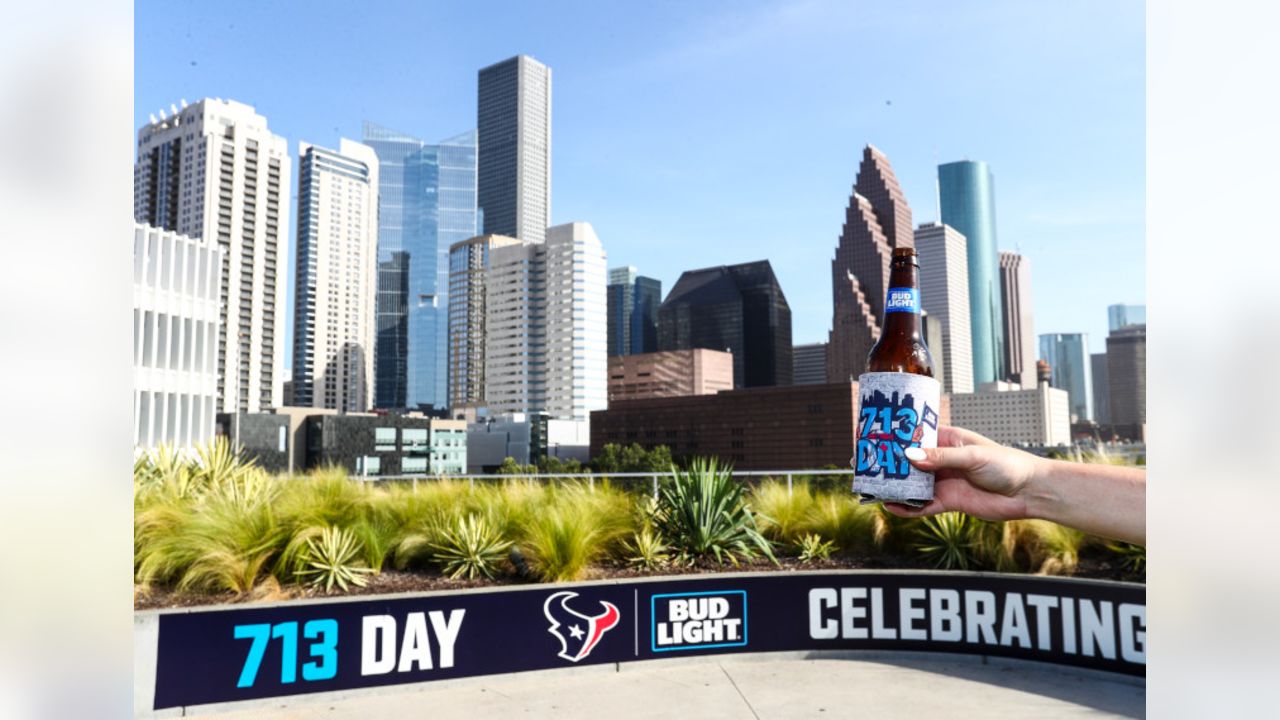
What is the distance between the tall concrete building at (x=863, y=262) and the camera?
521ft

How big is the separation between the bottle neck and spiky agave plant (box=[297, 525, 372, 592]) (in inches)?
260

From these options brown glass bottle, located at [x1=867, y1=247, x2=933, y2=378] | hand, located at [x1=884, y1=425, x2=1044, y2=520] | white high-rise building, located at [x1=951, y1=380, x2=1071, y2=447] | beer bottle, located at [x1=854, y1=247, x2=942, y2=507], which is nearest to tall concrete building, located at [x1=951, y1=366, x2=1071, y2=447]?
white high-rise building, located at [x1=951, y1=380, x2=1071, y2=447]

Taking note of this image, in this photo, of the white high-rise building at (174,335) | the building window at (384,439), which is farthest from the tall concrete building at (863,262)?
the white high-rise building at (174,335)

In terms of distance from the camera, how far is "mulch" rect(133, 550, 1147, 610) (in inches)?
278

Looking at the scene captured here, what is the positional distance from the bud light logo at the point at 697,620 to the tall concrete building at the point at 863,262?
146135 millimetres

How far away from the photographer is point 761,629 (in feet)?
26.2

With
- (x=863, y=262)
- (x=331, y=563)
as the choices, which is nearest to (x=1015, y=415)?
(x=863, y=262)

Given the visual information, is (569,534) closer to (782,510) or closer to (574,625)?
(574,625)

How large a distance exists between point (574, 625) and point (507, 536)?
4.97ft

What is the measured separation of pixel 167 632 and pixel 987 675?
6.96 m

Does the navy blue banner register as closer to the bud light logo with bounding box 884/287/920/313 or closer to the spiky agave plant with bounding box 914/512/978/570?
the spiky agave plant with bounding box 914/512/978/570

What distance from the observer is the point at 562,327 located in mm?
187125

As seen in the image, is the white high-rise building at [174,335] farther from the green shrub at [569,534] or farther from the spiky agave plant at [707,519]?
the spiky agave plant at [707,519]
